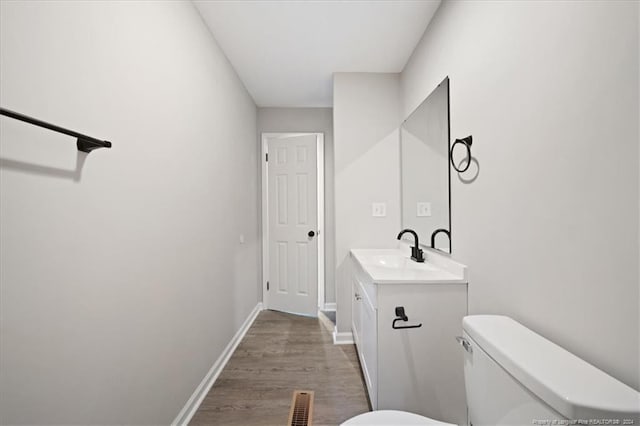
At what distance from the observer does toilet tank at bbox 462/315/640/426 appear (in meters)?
A: 0.64

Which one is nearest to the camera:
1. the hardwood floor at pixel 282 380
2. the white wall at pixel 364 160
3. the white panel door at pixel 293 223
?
the hardwood floor at pixel 282 380

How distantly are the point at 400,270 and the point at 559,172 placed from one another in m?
1.10

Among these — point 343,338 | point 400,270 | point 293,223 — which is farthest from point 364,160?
point 343,338

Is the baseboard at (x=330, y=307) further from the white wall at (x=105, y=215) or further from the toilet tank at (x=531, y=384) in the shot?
the toilet tank at (x=531, y=384)

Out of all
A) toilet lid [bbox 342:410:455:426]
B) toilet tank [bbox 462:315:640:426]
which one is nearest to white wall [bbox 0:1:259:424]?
toilet lid [bbox 342:410:455:426]

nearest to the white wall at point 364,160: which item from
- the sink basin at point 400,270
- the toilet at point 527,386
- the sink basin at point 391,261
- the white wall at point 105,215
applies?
the sink basin at point 400,270

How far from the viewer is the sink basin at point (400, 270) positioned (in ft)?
5.29

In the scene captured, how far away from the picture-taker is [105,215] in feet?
3.63

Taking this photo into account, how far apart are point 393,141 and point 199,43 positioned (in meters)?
1.77

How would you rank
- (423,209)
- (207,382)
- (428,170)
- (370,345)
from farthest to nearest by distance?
(423,209) → (428,170) → (207,382) → (370,345)

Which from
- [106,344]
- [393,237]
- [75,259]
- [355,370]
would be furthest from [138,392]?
[393,237]

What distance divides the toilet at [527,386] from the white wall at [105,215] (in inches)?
38.3

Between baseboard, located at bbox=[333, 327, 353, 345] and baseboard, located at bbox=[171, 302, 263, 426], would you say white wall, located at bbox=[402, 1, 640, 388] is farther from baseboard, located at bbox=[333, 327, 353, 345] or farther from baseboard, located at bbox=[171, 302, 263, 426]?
baseboard, located at bbox=[171, 302, 263, 426]

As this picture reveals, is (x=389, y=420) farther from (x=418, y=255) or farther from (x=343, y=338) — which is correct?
(x=343, y=338)
